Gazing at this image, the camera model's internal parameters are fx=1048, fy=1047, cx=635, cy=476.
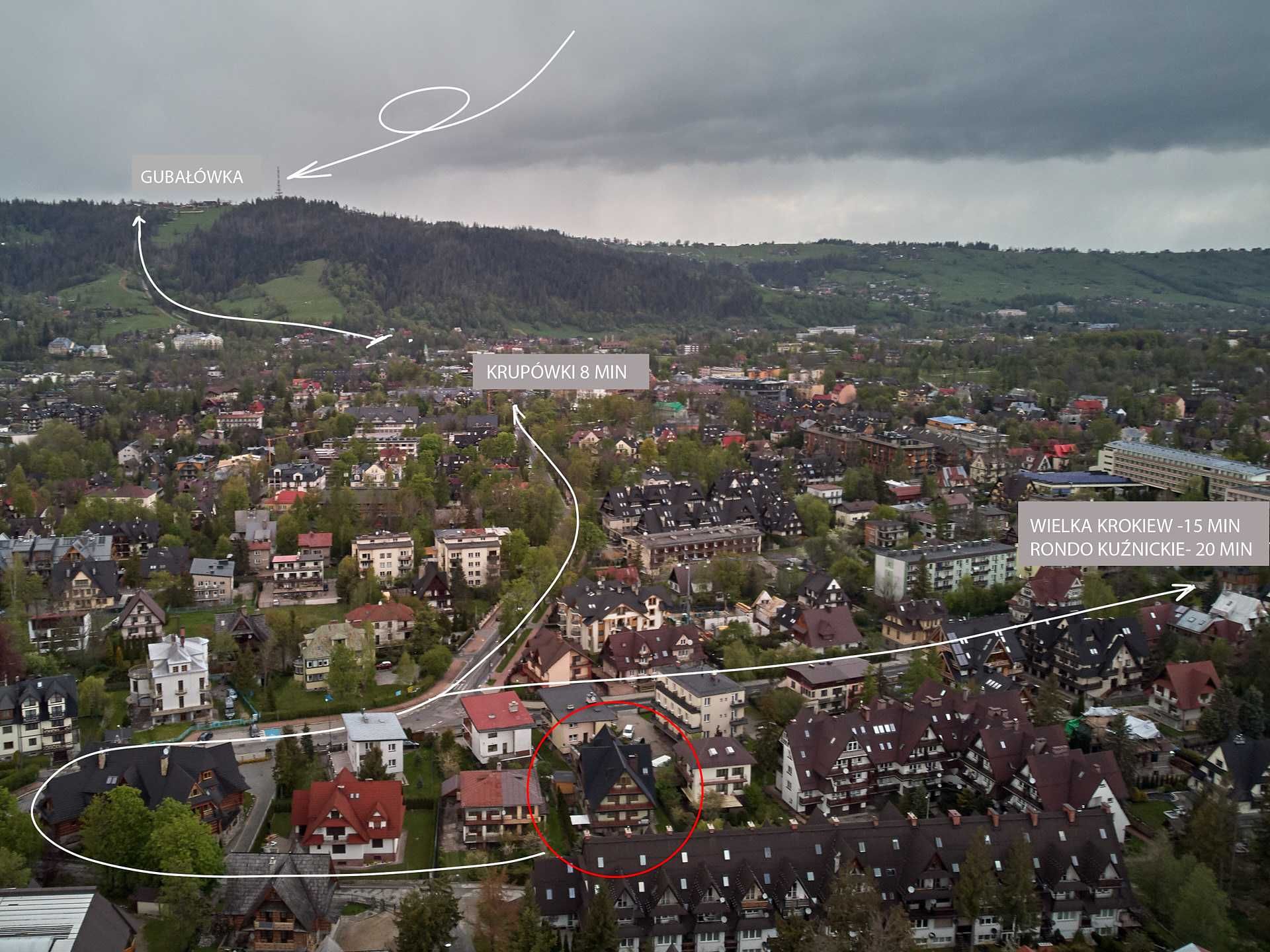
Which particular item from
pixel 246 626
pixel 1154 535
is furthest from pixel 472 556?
pixel 1154 535

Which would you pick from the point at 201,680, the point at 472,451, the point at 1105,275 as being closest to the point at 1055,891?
the point at 201,680

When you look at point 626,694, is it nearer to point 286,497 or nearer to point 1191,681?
point 1191,681

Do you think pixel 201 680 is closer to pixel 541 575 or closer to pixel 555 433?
pixel 541 575

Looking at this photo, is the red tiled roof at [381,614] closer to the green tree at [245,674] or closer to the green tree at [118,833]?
the green tree at [245,674]

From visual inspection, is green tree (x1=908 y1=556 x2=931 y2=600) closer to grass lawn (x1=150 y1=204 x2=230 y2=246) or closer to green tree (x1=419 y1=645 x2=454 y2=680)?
green tree (x1=419 y1=645 x2=454 y2=680)

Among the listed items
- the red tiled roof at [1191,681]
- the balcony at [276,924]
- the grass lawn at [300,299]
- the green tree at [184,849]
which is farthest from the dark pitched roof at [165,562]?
the grass lawn at [300,299]

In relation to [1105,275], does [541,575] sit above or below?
below
